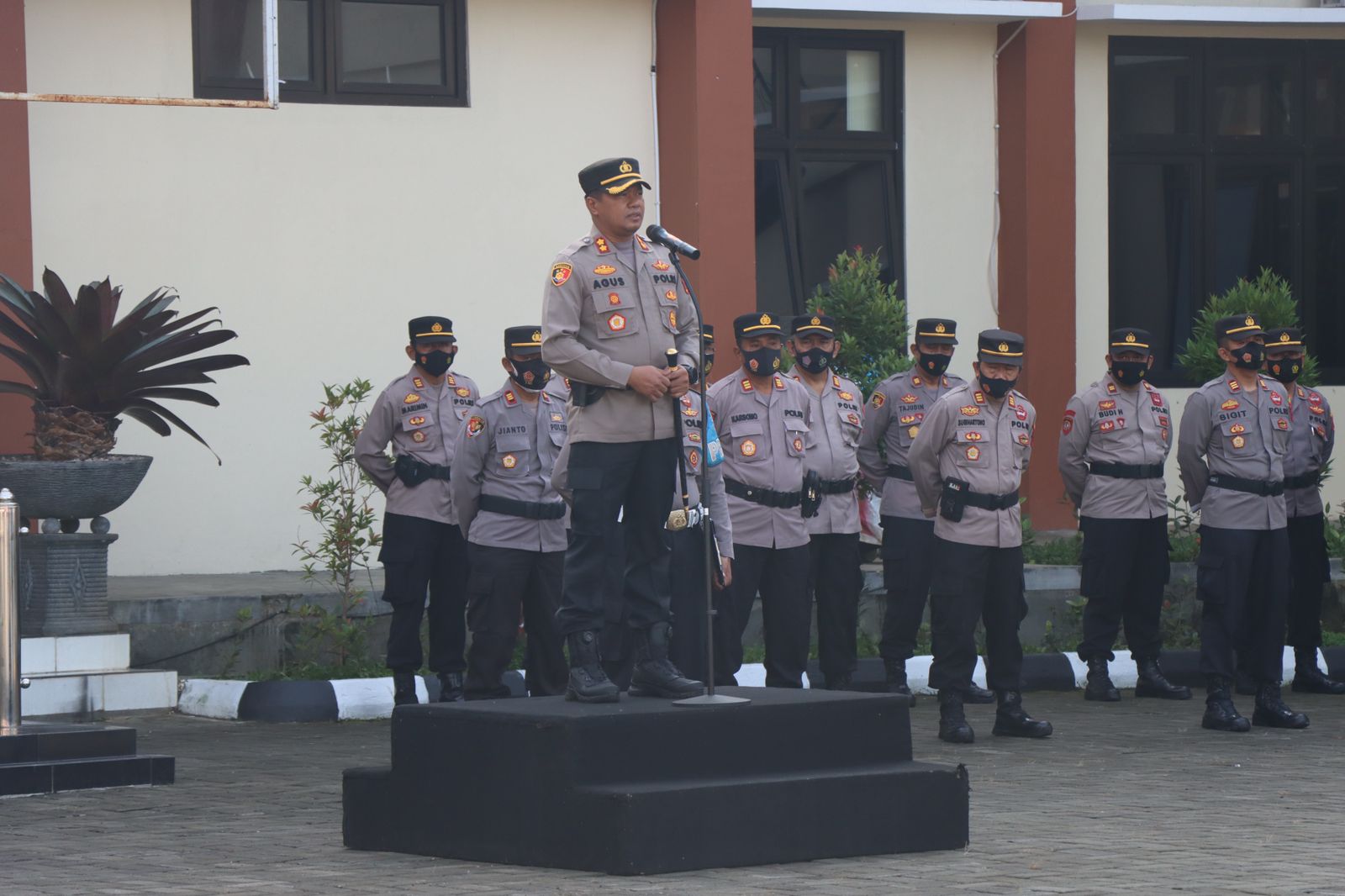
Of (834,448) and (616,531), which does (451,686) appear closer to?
(834,448)

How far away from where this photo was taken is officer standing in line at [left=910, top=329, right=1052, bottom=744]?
394 inches

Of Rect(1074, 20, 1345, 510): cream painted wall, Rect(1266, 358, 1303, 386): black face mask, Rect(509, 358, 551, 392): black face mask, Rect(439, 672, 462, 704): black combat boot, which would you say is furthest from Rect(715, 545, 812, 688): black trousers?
Rect(1074, 20, 1345, 510): cream painted wall

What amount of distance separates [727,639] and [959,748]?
4.31 feet

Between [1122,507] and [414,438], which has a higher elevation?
[414,438]

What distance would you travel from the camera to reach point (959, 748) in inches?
386

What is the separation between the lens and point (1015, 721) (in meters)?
10.1

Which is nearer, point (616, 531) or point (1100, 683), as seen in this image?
point (616, 531)

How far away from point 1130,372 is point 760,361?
247 cm

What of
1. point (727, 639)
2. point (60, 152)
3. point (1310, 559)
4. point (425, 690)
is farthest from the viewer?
point (60, 152)

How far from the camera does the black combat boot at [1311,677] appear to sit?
12141 millimetres

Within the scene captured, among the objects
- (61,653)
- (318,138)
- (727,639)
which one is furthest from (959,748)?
(318,138)

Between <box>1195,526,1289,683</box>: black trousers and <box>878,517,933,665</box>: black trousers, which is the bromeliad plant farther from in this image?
<box>1195,526,1289,683</box>: black trousers

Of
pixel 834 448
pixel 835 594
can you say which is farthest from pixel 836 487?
pixel 835 594

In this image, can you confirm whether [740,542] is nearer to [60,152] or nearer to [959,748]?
[959,748]
